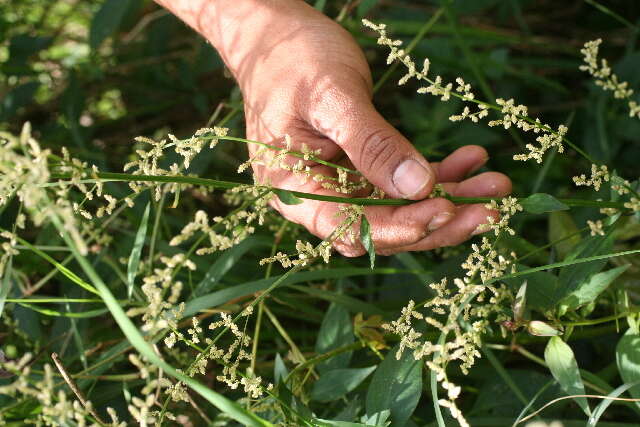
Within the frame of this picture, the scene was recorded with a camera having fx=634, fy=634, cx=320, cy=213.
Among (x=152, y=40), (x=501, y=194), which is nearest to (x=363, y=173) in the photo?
(x=501, y=194)

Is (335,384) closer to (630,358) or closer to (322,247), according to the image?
(322,247)

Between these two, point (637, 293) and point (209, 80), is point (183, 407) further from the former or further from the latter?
point (209, 80)

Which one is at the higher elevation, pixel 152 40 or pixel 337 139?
pixel 337 139

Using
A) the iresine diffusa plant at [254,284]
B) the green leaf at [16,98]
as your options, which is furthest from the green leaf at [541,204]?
the green leaf at [16,98]

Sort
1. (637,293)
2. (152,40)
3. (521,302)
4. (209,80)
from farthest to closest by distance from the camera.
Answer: (209,80) → (152,40) → (637,293) → (521,302)

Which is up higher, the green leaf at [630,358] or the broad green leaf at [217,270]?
the green leaf at [630,358]

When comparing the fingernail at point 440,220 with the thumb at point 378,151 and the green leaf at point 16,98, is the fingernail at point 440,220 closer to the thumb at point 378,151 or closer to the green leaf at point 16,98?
the thumb at point 378,151
